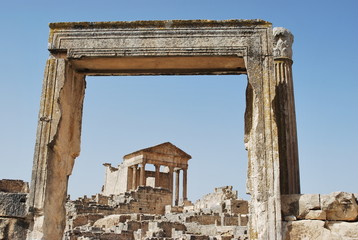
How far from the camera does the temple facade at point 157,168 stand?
1588 inches

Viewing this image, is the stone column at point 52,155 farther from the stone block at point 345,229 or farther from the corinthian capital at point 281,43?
the stone block at point 345,229

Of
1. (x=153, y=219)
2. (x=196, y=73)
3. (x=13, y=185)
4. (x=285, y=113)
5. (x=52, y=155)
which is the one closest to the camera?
(x=52, y=155)

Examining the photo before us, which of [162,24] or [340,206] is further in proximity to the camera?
[162,24]

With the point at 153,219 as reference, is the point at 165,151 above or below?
above

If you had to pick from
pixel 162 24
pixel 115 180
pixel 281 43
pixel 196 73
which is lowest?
pixel 196 73

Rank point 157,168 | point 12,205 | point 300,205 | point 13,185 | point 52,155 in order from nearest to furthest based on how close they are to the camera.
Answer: point 300,205, point 12,205, point 52,155, point 13,185, point 157,168

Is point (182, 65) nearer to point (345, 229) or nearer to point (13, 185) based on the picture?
point (345, 229)

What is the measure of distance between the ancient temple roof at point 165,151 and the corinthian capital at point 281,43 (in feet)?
112

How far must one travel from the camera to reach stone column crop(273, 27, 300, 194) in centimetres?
625

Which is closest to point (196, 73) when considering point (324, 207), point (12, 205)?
point (324, 207)

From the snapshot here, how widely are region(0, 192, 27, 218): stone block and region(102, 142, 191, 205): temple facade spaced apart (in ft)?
111

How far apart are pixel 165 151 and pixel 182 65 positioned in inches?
1344

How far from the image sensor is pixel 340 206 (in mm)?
5895

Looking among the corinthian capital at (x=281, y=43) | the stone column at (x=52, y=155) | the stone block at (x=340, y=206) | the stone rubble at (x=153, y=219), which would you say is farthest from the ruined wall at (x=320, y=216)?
the stone rubble at (x=153, y=219)
